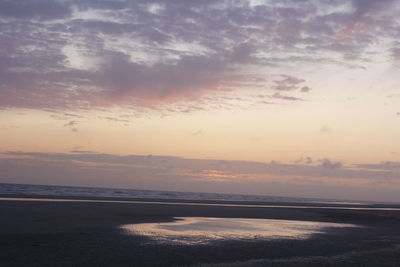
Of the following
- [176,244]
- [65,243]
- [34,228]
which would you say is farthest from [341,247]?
[34,228]

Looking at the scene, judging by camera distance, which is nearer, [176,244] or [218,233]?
[176,244]

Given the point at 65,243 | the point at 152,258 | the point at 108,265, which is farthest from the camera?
the point at 65,243

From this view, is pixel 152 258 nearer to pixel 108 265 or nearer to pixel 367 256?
pixel 108 265

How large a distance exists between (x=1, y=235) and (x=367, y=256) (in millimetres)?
18027

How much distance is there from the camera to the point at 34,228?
22578mm

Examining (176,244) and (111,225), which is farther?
(111,225)

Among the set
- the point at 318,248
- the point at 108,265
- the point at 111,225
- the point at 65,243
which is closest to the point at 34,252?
the point at 65,243

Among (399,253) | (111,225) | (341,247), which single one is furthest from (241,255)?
(111,225)

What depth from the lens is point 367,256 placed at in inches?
688

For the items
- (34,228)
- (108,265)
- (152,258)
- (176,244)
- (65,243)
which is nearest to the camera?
(108,265)

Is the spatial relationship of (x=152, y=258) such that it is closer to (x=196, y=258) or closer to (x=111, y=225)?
(x=196, y=258)

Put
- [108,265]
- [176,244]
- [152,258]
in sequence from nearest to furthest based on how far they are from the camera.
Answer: [108,265], [152,258], [176,244]

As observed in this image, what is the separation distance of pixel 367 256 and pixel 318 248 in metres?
2.57

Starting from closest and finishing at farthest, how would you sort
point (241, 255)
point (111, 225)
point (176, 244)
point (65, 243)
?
point (241, 255)
point (65, 243)
point (176, 244)
point (111, 225)
